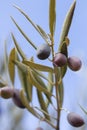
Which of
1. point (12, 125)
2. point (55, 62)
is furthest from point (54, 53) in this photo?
point (12, 125)

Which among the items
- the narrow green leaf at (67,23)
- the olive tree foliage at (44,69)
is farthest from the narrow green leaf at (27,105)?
the narrow green leaf at (67,23)

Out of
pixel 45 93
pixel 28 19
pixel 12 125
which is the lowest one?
pixel 12 125

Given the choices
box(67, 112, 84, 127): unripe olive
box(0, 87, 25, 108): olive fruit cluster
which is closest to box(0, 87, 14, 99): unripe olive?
box(0, 87, 25, 108): olive fruit cluster

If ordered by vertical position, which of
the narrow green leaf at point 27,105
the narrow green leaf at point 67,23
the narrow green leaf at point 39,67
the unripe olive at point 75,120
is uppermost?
the narrow green leaf at point 67,23

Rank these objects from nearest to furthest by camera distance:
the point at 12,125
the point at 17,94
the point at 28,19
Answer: the point at 17,94 < the point at 28,19 < the point at 12,125

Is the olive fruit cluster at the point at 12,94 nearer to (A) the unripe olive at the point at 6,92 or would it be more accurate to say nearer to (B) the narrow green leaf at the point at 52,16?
(A) the unripe olive at the point at 6,92

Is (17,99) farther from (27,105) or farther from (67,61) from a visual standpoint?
(67,61)

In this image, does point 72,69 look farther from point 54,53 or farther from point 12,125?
point 12,125
